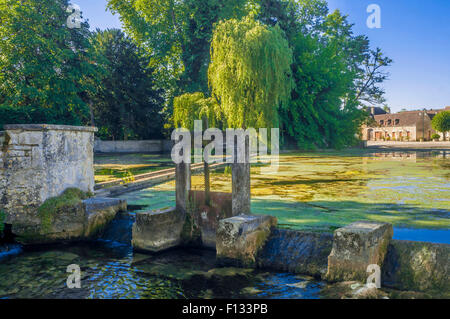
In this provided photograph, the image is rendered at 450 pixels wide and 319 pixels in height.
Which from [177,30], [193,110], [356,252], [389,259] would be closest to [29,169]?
[193,110]

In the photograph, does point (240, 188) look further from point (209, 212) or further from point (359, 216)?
point (359, 216)

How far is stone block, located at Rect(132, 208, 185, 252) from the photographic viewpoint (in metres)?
6.65

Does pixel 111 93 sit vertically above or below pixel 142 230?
above

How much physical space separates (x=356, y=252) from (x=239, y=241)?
171 centimetres

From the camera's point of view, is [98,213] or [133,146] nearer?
[98,213]

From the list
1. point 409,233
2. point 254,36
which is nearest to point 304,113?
point 254,36

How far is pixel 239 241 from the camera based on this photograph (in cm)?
566

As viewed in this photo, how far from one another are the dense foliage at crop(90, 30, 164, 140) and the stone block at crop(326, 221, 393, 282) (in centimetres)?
2886

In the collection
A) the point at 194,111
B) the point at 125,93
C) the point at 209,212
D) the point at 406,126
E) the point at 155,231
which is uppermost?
the point at 125,93

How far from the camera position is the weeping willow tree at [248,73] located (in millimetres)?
8625

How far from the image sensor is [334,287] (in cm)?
470

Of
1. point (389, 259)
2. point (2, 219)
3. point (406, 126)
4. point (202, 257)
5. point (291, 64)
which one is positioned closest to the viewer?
point (389, 259)

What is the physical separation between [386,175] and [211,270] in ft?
36.2
